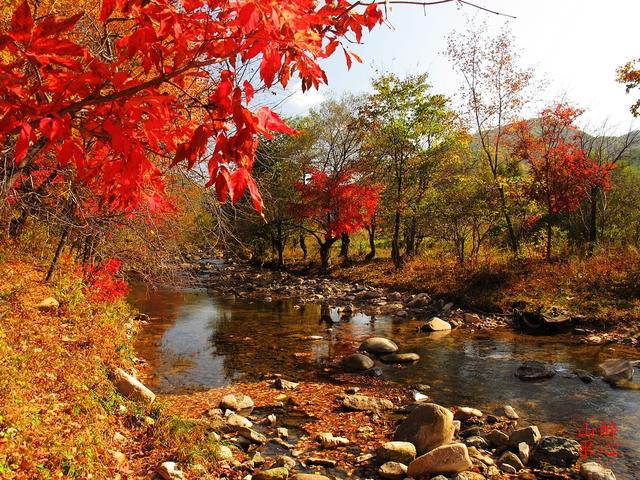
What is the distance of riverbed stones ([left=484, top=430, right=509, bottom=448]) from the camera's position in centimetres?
618

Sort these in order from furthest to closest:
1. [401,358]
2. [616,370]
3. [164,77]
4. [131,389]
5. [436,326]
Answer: [436,326], [401,358], [616,370], [131,389], [164,77]

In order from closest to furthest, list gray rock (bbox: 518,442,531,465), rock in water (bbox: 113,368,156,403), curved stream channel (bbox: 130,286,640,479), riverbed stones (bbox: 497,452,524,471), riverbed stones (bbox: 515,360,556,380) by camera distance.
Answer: riverbed stones (bbox: 497,452,524,471) < gray rock (bbox: 518,442,531,465) < rock in water (bbox: 113,368,156,403) < curved stream channel (bbox: 130,286,640,479) < riverbed stones (bbox: 515,360,556,380)

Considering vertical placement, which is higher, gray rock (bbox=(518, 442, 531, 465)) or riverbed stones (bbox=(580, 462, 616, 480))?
riverbed stones (bbox=(580, 462, 616, 480))

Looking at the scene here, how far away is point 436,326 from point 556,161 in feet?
31.5

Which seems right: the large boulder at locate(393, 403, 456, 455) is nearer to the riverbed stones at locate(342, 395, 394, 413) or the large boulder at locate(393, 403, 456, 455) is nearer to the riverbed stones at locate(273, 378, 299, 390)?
the riverbed stones at locate(342, 395, 394, 413)

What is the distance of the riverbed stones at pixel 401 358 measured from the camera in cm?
1023

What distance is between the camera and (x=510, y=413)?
7.17 meters

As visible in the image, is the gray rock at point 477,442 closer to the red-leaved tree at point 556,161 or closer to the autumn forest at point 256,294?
the autumn forest at point 256,294

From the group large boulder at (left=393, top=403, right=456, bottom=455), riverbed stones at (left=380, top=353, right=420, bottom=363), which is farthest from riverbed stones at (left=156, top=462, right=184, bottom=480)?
riverbed stones at (left=380, top=353, right=420, bottom=363)

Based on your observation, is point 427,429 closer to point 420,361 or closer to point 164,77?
point 420,361

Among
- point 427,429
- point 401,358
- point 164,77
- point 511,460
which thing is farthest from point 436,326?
point 164,77

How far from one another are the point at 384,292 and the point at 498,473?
1442cm

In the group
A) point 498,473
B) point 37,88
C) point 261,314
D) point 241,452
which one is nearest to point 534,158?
point 261,314

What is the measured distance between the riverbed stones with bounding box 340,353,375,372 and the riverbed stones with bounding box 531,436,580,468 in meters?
4.26
